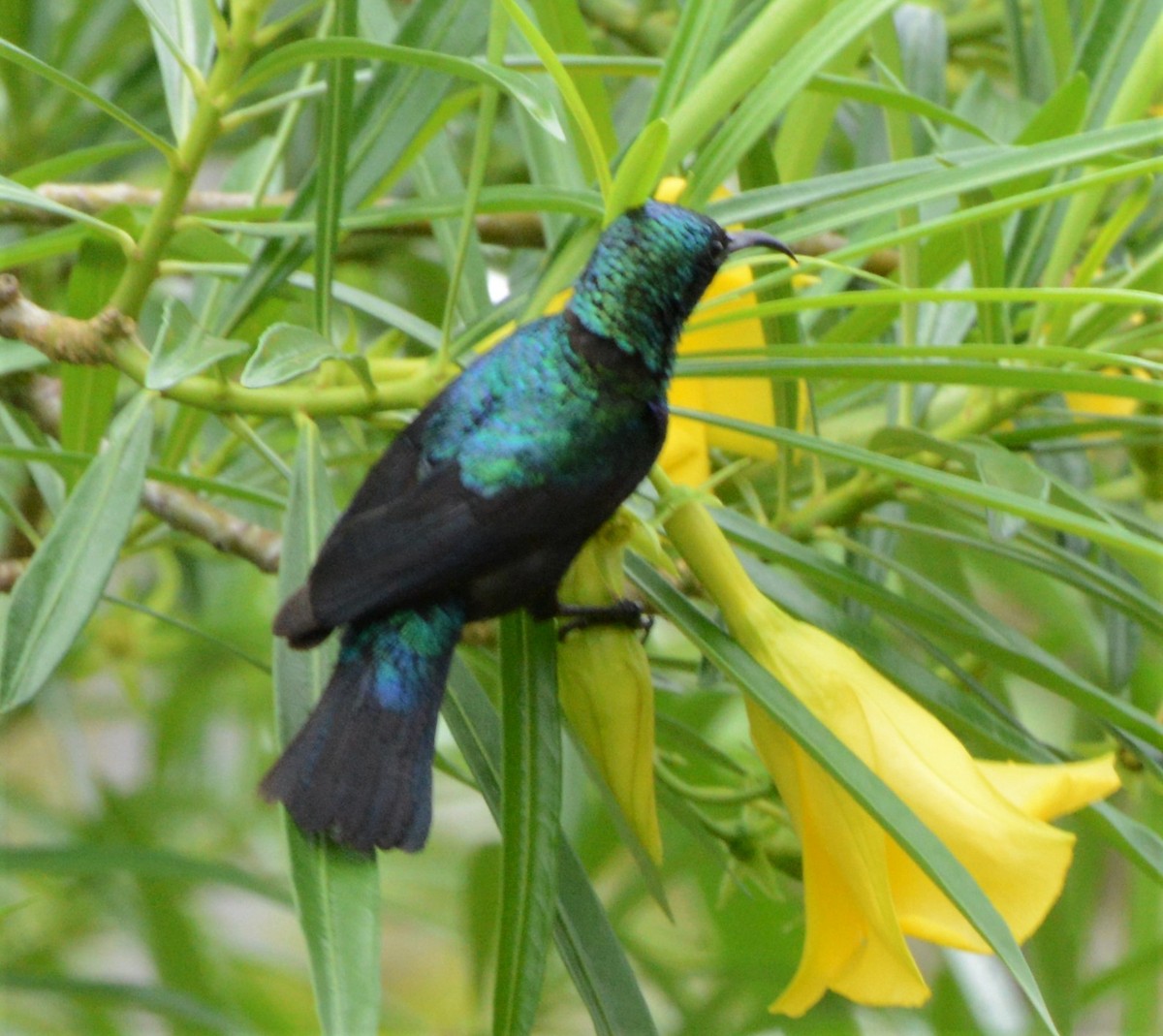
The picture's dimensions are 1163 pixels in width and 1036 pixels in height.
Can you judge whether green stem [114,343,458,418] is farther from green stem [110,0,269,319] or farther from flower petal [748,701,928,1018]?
flower petal [748,701,928,1018]

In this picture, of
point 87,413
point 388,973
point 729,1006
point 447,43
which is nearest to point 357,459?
point 87,413

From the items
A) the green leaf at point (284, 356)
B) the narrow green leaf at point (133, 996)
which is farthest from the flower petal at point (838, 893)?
the narrow green leaf at point (133, 996)

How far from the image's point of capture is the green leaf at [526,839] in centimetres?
46

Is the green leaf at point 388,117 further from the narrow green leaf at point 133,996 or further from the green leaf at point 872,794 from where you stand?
the narrow green leaf at point 133,996

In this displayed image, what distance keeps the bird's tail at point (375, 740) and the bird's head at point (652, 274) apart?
0.41 ft

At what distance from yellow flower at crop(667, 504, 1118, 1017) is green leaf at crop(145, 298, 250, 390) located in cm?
18

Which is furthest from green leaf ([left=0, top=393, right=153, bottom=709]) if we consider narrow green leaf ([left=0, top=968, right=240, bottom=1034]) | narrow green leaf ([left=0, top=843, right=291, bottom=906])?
narrow green leaf ([left=0, top=968, right=240, bottom=1034])

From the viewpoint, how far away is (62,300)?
1055 millimetres

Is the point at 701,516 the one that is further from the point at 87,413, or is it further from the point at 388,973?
the point at 388,973

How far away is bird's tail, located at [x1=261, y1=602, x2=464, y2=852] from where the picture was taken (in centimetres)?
47

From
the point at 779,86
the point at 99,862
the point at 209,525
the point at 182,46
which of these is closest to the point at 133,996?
the point at 99,862

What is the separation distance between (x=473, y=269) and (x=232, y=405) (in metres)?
0.17

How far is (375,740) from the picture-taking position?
19.5 inches

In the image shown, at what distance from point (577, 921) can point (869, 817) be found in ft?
0.43
